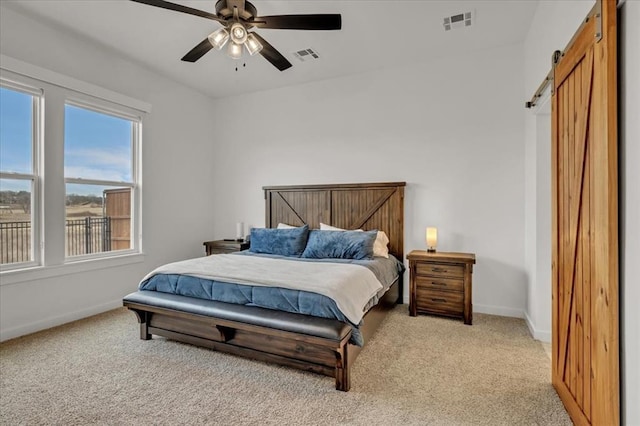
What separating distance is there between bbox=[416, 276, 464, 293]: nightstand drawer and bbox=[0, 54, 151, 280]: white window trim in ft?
12.1

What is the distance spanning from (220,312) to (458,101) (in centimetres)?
366

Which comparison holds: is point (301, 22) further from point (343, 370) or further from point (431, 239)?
point (431, 239)

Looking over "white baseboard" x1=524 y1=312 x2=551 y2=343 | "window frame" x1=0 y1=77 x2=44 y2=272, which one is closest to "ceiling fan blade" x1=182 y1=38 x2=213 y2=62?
"window frame" x1=0 y1=77 x2=44 y2=272

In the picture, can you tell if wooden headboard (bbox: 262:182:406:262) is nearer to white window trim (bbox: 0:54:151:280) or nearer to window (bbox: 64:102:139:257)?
white window trim (bbox: 0:54:151:280)

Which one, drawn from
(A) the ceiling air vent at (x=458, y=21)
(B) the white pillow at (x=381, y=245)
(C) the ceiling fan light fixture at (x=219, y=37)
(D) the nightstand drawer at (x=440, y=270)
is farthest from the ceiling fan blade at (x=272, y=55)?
(D) the nightstand drawer at (x=440, y=270)

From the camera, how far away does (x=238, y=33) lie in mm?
2512

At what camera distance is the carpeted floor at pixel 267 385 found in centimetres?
193

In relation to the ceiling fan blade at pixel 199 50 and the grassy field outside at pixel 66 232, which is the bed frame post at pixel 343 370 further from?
the grassy field outside at pixel 66 232

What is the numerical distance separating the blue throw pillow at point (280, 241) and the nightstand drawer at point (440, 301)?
5.08ft

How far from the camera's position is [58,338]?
3.07 m

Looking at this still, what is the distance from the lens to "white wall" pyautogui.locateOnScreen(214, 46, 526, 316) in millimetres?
3752

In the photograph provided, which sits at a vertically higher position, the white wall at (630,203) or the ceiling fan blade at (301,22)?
the ceiling fan blade at (301,22)

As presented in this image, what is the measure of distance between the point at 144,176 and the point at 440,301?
13.7ft

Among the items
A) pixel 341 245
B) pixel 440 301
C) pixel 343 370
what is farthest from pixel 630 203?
pixel 341 245
